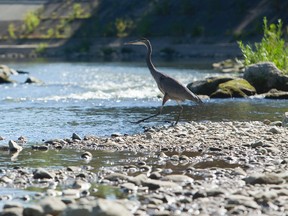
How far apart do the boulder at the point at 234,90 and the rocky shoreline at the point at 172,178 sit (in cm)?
1416

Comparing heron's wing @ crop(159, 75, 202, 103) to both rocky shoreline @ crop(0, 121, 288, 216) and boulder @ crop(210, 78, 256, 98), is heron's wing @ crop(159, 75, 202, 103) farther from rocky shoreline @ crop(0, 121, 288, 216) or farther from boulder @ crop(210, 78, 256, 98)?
boulder @ crop(210, 78, 256, 98)

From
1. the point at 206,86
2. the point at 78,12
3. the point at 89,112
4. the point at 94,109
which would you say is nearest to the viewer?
the point at 89,112

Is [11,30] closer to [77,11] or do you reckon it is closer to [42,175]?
[77,11]

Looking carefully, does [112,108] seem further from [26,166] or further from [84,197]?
[84,197]

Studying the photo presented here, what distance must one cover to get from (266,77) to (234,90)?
6.76ft

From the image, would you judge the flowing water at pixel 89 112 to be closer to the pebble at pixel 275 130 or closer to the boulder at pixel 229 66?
the pebble at pixel 275 130

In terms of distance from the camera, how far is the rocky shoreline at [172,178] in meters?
14.3

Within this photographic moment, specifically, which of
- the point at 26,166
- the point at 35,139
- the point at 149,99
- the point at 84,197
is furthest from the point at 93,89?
the point at 84,197

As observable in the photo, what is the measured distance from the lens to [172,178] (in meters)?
16.9

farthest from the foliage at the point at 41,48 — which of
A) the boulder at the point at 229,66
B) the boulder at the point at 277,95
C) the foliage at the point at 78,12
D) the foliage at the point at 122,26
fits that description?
the boulder at the point at 277,95

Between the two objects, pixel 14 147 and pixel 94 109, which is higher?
pixel 14 147

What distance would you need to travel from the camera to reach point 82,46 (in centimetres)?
11262

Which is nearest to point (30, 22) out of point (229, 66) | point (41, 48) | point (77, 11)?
point (77, 11)

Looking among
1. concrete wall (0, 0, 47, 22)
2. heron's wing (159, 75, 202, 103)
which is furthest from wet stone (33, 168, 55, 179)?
concrete wall (0, 0, 47, 22)
